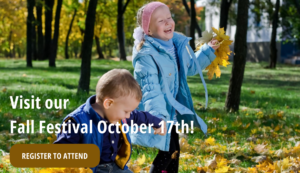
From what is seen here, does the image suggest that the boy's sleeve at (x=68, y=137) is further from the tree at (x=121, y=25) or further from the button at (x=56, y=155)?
the tree at (x=121, y=25)

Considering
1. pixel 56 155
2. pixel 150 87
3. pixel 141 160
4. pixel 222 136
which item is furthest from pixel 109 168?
pixel 222 136

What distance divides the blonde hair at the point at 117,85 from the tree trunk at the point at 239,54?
203 inches

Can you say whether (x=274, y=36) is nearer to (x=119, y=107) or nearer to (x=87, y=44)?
(x=87, y=44)

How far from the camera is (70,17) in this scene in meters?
35.2

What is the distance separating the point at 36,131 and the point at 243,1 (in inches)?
171

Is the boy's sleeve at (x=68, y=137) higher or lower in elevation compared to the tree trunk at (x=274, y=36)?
lower

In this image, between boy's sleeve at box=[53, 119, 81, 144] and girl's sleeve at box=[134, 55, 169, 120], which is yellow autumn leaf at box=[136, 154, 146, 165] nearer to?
girl's sleeve at box=[134, 55, 169, 120]

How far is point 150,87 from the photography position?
3004mm

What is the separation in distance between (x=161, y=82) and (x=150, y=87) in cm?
16

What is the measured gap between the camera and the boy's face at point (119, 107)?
2.27 metres

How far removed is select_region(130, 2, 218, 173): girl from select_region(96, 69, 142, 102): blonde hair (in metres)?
0.68

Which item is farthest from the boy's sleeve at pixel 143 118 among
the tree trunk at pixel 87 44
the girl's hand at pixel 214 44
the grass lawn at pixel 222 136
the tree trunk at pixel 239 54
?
the tree trunk at pixel 87 44

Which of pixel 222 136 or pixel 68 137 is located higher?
pixel 68 137

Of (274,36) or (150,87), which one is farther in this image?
(274,36)
